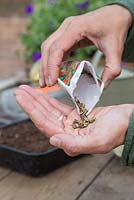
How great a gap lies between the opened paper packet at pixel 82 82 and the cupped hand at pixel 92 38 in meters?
0.02

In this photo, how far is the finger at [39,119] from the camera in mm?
1152

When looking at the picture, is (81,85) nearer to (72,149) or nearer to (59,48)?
(59,48)

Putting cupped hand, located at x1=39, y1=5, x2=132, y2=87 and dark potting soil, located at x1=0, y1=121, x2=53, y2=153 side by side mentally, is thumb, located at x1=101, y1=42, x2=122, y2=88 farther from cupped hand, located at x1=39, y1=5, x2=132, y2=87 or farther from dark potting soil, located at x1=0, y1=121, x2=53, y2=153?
dark potting soil, located at x1=0, y1=121, x2=53, y2=153

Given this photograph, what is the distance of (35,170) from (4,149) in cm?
13

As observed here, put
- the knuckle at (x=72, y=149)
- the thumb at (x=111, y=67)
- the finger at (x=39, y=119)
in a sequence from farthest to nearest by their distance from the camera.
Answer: the thumb at (x=111, y=67) → the finger at (x=39, y=119) → the knuckle at (x=72, y=149)

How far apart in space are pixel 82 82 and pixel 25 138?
44cm

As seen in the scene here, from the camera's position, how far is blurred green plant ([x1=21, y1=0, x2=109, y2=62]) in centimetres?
260

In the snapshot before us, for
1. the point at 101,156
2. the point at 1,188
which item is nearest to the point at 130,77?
the point at 101,156

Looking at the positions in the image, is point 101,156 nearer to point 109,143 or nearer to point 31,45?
point 109,143

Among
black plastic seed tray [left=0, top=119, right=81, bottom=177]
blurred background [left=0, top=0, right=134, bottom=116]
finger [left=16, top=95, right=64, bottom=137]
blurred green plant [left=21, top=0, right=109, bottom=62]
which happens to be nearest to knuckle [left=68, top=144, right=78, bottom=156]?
finger [left=16, top=95, right=64, bottom=137]

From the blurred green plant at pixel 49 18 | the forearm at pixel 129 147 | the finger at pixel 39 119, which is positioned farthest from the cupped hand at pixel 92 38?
the blurred green plant at pixel 49 18

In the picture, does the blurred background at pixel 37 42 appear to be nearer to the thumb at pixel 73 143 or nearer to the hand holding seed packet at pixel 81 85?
the hand holding seed packet at pixel 81 85

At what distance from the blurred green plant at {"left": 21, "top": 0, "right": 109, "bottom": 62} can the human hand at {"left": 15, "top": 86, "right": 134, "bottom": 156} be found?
1227 millimetres

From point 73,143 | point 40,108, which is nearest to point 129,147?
point 73,143
